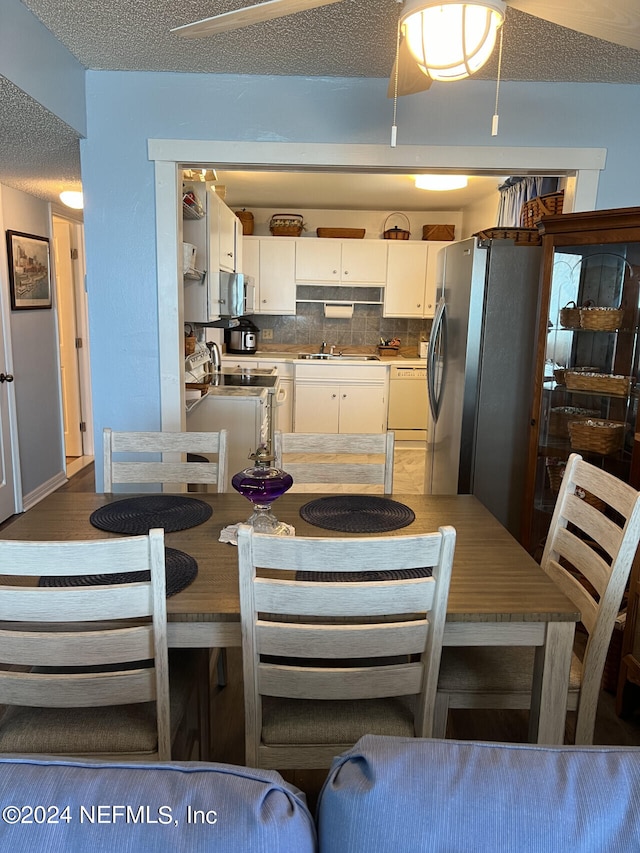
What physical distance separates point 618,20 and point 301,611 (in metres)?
1.54

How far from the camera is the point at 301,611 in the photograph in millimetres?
1277

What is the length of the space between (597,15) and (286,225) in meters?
5.09

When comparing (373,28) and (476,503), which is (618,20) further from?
(476,503)

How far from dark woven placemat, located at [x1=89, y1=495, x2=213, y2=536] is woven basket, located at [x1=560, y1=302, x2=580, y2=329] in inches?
74.5

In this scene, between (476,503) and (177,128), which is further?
(177,128)

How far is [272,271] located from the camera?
644cm

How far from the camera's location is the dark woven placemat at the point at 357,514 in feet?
6.21

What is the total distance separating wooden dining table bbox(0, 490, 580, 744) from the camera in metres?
1.42

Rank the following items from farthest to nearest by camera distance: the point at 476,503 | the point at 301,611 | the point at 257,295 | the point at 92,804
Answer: the point at 257,295 → the point at 476,503 → the point at 301,611 → the point at 92,804

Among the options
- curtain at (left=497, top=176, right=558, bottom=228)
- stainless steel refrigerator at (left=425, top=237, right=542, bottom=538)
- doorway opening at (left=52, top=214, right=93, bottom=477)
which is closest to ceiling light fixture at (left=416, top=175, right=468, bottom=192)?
curtain at (left=497, top=176, right=558, bottom=228)

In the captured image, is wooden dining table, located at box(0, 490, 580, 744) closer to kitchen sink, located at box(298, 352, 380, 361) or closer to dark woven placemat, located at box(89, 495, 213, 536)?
dark woven placemat, located at box(89, 495, 213, 536)

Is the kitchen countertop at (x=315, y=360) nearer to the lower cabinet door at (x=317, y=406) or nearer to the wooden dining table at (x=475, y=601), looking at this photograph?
the lower cabinet door at (x=317, y=406)

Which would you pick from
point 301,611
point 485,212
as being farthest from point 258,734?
point 485,212

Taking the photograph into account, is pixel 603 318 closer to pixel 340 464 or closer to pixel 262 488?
pixel 340 464
